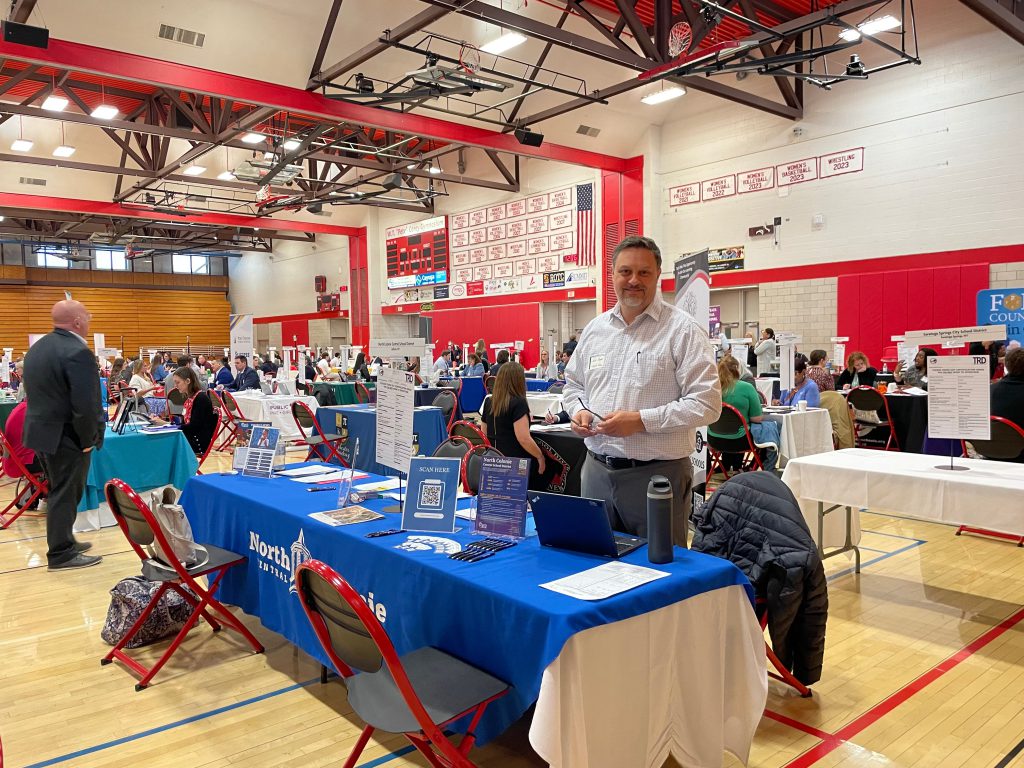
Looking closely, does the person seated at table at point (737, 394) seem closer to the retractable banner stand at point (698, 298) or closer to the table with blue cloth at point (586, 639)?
the retractable banner stand at point (698, 298)

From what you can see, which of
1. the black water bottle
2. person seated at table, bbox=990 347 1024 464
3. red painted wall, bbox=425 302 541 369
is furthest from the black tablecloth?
red painted wall, bbox=425 302 541 369

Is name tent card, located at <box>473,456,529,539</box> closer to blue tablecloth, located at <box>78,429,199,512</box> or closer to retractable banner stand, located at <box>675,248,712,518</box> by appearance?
retractable banner stand, located at <box>675,248,712,518</box>

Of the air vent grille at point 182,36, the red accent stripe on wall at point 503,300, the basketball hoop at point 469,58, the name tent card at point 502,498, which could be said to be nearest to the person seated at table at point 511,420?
the name tent card at point 502,498

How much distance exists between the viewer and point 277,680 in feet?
9.68

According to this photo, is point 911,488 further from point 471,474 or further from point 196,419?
point 196,419

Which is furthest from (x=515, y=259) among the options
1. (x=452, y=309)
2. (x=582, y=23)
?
(x=582, y=23)

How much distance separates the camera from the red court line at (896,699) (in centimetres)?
234

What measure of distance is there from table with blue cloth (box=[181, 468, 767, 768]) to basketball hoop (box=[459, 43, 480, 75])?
280 inches

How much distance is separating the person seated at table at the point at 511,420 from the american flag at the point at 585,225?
1158 cm

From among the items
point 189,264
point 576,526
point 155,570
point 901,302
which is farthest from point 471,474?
point 189,264

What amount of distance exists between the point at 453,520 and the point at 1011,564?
3.76 m

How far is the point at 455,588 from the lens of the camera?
2.01 m

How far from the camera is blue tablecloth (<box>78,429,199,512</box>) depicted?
5.59m

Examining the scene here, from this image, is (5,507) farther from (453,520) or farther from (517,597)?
(517,597)
